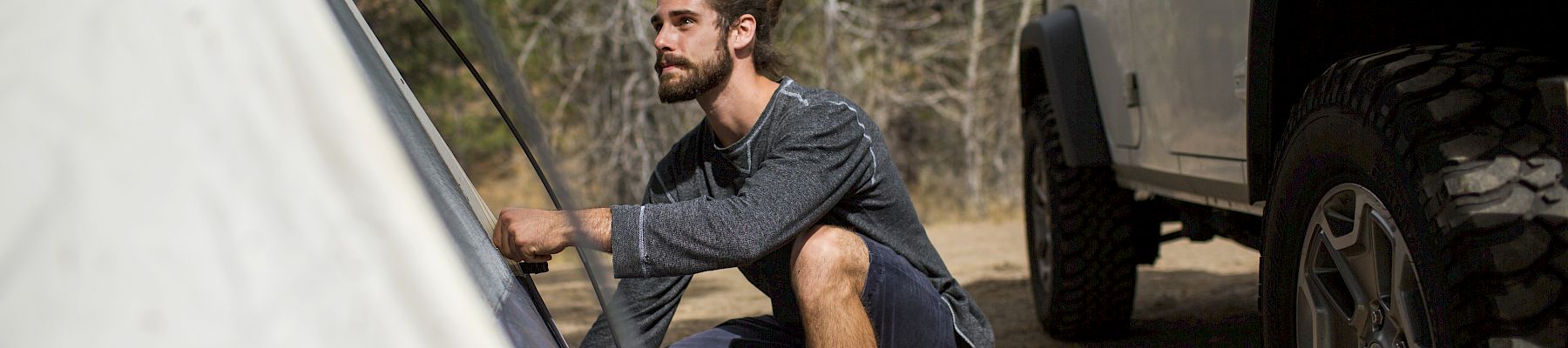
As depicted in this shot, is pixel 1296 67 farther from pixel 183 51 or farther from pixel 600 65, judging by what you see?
pixel 600 65

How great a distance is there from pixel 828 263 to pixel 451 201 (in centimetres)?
68

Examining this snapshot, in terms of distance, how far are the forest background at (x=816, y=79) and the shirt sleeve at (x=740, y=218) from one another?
6461mm

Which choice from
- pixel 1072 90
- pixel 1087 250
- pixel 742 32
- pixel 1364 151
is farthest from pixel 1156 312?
pixel 1364 151

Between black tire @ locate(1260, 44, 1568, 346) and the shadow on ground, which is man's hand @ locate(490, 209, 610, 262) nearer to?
black tire @ locate(1260, 44, 1568, 346)

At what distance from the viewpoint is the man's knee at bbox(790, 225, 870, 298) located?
89.4 inches

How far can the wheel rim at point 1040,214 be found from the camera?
168 inches

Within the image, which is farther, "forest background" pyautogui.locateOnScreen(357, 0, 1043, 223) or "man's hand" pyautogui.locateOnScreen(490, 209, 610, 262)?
"forest background" pyautogui.locateOnScreen(357, 0, 1043, 223)

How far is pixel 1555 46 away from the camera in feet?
6.87

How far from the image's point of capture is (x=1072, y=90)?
379cm

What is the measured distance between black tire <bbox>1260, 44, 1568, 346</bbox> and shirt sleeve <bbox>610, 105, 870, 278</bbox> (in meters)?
0.76

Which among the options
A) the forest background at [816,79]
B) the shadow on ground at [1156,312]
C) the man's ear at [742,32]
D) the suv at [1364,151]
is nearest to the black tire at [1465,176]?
the suv at [1364,151]

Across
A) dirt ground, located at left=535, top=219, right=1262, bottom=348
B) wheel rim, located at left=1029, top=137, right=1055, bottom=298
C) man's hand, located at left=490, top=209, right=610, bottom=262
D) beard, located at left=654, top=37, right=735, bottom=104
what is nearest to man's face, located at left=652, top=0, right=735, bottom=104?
beard, located at left=654, top=37, right=735, bottom=104

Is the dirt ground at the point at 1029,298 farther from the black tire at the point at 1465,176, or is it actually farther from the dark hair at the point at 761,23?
the black tire at the point at 1465,176

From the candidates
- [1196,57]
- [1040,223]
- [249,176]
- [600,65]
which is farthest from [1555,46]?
[600,65]
